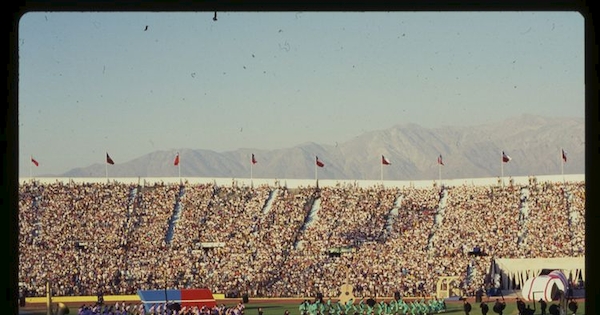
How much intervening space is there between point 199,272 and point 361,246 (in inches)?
147

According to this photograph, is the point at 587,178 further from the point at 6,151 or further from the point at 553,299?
the point at 553,299

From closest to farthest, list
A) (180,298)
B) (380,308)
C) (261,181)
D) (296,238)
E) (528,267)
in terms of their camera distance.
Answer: (380,308) < (180,298) < (528,267) < (296,238) < (261,181)

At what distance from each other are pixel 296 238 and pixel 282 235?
0.32m

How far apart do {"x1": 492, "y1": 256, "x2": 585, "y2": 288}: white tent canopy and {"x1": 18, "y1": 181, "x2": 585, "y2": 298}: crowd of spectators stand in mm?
442

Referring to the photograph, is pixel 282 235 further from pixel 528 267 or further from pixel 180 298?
pixel 528 267

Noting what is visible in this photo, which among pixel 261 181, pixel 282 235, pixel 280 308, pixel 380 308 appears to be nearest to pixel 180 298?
pixel 280 308

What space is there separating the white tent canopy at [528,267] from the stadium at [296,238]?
0.11 feet

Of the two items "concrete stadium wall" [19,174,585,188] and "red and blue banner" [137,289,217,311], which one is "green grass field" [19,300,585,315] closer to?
"red and blue banner" [137,289,217,311]

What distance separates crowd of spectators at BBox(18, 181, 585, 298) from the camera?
17812mm

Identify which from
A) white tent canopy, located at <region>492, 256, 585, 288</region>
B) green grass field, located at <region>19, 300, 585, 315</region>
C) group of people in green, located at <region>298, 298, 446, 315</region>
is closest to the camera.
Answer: group of people in green, located at <region>298, 298, 446, 315</region>

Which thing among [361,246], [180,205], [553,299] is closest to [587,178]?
[553,299]

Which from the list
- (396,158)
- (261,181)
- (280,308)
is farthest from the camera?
(396,158)

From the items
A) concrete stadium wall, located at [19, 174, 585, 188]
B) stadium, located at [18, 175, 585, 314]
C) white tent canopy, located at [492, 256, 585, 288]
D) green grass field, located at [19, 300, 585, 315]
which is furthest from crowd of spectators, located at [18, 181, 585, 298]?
green grass field, located at [19, 300, 585, 315]

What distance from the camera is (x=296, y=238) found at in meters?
21.0
